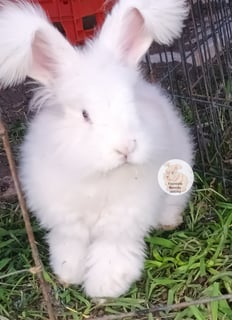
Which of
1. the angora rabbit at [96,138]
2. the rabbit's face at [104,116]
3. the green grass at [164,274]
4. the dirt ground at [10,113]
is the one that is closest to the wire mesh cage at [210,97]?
the green grass at [164,274]

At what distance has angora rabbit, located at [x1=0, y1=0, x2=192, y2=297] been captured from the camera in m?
2.39

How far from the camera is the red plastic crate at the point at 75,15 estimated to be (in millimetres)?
3248

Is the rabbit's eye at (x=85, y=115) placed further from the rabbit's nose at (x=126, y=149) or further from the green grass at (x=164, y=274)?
the green grass at (x=164, y=274)

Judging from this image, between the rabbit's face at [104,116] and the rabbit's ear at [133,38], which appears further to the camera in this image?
the rabbit's ear at [133,38]

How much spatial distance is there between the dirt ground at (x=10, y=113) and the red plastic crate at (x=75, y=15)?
1.49 ft

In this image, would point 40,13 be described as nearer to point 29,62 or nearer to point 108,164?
point 29,62

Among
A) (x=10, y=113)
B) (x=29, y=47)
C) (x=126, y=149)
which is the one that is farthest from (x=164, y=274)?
(x=10, y=113)

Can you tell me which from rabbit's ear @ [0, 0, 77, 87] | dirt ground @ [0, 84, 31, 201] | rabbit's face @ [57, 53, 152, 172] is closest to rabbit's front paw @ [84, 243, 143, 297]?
rabbit's face @ [57, 53, 152, 172]

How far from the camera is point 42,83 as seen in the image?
8.64ft

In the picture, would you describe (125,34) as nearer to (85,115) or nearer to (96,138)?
(85,115)

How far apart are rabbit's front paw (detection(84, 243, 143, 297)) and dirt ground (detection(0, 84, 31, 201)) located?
791 millimetres

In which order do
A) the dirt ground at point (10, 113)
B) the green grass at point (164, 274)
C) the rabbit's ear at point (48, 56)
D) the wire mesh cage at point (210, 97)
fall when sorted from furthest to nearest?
the dirt ground at point (10, 113) → the wire mesh cage at point (210, 97) → the green grass at point (164, 274) → the rabbit's ear at point (48, 56)

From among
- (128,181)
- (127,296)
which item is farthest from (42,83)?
(127,296)

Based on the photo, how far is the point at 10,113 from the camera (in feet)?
13.7
